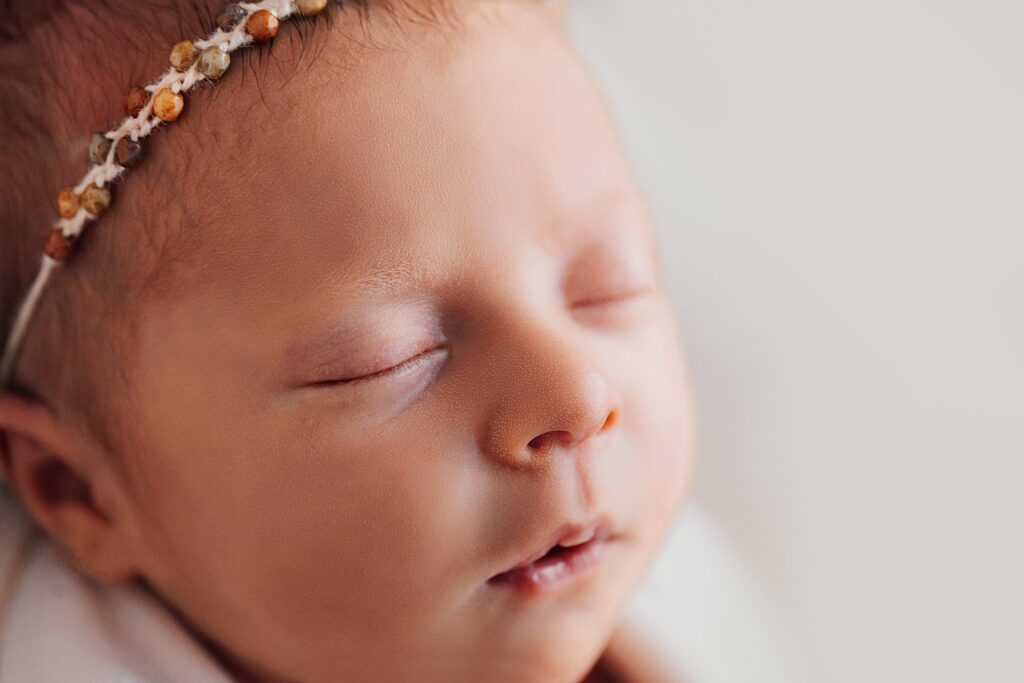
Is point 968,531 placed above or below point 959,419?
below

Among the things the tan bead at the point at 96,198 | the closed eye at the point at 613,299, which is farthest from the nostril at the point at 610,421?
the tan bead at the point at 96,198

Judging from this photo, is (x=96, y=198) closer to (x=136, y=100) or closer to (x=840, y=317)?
(x=136, y=100)

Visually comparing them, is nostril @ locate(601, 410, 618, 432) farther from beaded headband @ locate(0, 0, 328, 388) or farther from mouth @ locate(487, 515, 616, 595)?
beaded headband @ locate(0, 0, 328, 388)

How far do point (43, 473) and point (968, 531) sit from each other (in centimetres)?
112

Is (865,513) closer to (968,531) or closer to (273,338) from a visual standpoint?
(968,531)

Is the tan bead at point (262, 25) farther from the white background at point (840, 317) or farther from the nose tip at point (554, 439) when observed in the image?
the white background at point (840, 317)

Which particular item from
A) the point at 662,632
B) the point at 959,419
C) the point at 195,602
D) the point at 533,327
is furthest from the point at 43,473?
the point at 959,419

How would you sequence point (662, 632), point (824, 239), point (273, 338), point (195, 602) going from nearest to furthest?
point (273, 338), point (195, 602), point (662, 632), point (824, 239)

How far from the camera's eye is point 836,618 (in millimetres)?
1507

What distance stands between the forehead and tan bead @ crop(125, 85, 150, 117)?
0.20 feet

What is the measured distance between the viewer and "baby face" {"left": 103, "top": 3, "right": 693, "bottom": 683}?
0.92 m

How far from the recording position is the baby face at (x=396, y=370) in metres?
0.92

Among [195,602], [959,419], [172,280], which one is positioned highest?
[172,280]

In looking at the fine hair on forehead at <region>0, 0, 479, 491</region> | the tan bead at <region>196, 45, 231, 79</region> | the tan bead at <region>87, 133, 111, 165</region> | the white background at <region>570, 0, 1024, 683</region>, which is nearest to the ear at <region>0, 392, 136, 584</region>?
the fine hair on forehead at <region>0, 0, 479, 491</region>
